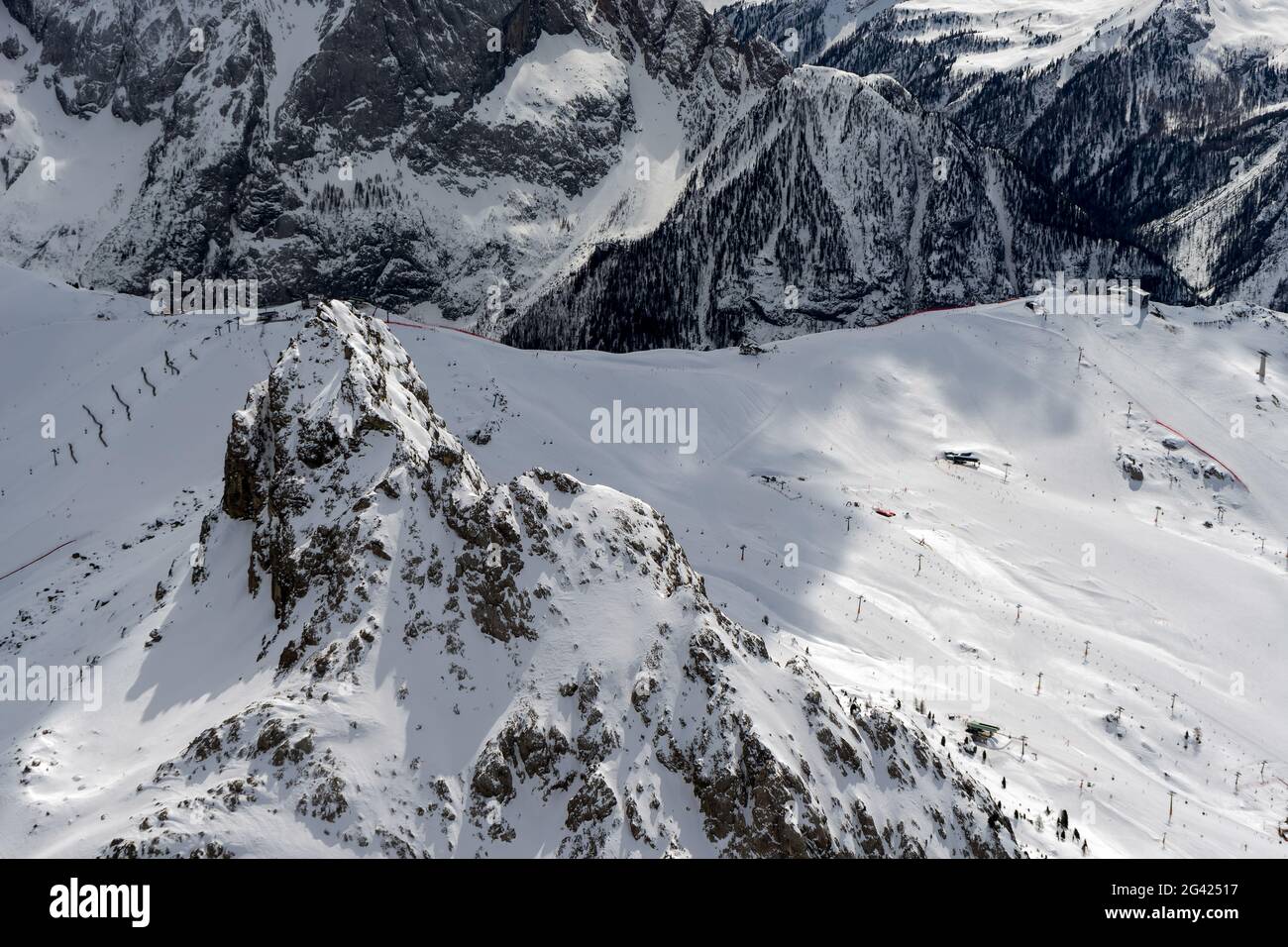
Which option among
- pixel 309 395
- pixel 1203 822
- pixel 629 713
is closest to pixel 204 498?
pixel 309 395

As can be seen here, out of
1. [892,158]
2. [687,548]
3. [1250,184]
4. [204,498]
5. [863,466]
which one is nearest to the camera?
[204,498]

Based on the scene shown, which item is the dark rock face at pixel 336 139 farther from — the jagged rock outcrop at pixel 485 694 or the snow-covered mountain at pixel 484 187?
the jagged rock outcrop at pixel 485 694

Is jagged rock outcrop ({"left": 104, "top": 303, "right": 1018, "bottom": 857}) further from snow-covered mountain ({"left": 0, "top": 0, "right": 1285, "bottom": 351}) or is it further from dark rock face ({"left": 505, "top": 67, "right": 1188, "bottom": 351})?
snow-covered mountain ({"left": 0, "top": 0, "right": 1285, "bottom": 351})

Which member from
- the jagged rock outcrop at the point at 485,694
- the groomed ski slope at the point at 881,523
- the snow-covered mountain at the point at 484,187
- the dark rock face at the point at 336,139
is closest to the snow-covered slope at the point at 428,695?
the jagged rock outcrop at the point at 485,694

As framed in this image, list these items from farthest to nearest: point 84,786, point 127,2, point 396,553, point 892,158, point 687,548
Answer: point 127,2, point 892,158, point 687,548, point 396,553, point 84,786

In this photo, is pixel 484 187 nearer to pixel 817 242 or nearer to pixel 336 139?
pixel 336 139

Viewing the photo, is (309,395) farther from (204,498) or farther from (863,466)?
(863,466)

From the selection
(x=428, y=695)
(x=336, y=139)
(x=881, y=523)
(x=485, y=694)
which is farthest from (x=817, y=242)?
(x=428, y=695)
